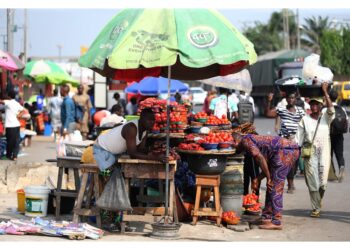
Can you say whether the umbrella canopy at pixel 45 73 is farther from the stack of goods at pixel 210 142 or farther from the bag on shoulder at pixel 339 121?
the stack of goods at pixel 210 142

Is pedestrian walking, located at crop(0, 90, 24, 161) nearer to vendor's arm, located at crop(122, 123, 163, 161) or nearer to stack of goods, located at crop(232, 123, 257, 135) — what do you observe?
stack of goods, located at crop(232, 123, 257, 135)

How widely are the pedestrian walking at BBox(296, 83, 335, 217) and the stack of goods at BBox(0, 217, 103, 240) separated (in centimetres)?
336

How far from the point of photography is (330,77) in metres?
11.1

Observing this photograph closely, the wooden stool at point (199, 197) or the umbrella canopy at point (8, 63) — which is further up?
the umbrella canopy at point (8, 63)

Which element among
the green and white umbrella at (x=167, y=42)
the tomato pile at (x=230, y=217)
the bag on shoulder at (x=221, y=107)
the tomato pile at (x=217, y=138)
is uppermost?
the green and white umbrella at (x=167, y=42)

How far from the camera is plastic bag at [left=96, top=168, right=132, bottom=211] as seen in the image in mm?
8836

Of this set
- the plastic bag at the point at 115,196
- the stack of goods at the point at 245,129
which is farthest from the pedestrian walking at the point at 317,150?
the plastic bag at the point at 115,196

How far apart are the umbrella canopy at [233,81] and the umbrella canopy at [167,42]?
574 cm

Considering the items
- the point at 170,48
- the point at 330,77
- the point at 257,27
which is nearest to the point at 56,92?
the point at 330,77

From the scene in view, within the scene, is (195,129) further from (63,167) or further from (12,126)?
(12,126)

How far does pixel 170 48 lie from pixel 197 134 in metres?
1.76

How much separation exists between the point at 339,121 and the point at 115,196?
569 centimetres

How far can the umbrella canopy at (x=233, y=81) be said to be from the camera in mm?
14930
